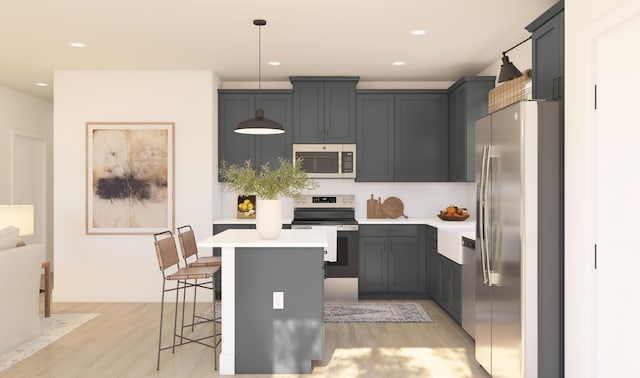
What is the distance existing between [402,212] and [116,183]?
350 centimetres

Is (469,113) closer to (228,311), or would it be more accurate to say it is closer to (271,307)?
(271,307)

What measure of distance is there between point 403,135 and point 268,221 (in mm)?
2927

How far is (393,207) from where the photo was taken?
21.0 feet

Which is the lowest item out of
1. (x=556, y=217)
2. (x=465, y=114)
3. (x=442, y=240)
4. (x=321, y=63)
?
(x=442, y=240)

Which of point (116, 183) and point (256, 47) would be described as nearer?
point (256, 47)

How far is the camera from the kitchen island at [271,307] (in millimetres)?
3557

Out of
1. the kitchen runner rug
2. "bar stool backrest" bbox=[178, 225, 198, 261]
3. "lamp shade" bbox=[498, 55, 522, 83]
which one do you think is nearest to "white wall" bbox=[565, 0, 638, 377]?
"lamp shade" bbox=[498, 55, 522, 83]

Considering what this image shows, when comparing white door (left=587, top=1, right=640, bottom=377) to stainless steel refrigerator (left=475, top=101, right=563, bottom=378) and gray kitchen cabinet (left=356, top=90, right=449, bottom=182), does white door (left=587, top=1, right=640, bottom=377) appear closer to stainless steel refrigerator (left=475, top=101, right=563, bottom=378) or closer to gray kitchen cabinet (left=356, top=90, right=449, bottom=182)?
stainless steel refrigerator (left=475, top=101, right=563, bottom=378)

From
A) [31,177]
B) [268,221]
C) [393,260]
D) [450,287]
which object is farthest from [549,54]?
[31,177]

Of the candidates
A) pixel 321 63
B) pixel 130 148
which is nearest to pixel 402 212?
pixel 321 63

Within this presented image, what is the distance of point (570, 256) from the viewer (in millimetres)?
2791

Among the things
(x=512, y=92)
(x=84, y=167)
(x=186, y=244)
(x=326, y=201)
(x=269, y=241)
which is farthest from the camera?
(x=326, y=201)

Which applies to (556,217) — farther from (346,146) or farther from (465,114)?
(346,146)

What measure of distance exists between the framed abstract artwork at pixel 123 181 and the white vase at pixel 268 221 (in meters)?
2.42
